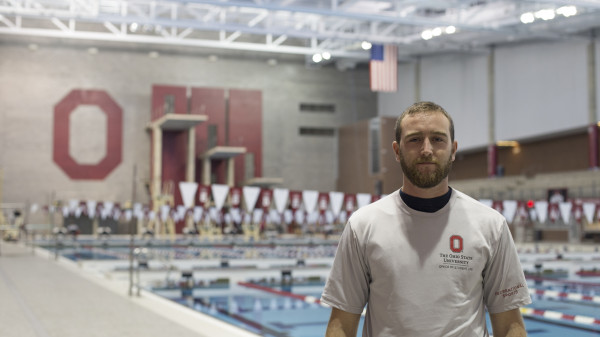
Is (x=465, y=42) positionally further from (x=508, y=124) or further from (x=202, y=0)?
(x=202, y=0)

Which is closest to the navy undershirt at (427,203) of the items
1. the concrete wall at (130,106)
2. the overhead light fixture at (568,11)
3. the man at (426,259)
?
the man at (426,259)

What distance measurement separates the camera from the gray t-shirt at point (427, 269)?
1938mm

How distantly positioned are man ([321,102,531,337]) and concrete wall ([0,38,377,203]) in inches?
1342

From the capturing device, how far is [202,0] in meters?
21.7

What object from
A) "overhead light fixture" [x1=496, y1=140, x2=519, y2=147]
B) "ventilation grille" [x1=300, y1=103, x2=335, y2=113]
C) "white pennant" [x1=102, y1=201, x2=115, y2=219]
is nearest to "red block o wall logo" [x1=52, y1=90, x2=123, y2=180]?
"white pennant" [x1=102, y1=201, x2=115, y2=219]

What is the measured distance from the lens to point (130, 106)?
3797cm

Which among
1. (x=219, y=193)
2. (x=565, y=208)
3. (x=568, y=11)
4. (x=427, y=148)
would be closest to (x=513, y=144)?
(x=568, y=11)

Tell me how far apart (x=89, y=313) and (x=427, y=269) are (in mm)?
6012

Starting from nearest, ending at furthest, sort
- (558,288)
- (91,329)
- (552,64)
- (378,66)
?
(91,329) < (558,288) < (378,66) < (552,64)

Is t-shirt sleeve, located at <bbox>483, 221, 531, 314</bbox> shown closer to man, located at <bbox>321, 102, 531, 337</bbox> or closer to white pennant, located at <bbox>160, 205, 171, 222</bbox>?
man, located at <bbox>321, 102, 531, 337</bbox>

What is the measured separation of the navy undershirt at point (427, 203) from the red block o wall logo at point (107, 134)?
36797 mm

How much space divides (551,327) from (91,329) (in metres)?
5.15

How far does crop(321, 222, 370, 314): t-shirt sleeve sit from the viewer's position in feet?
6.54

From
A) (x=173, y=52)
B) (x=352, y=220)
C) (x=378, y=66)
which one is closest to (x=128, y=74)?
(x=173, y=52)
